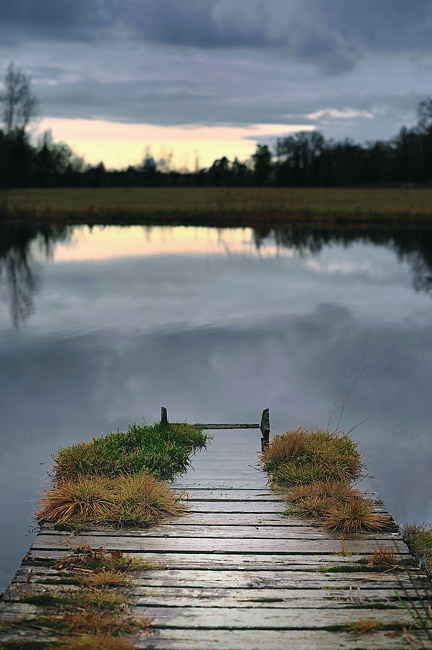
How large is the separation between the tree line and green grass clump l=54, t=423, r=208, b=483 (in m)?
83.0

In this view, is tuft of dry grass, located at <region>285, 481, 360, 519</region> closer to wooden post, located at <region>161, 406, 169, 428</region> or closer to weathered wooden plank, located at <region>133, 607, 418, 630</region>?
weathered wooden plank, located at <region>133, 607, 418, 630</region>

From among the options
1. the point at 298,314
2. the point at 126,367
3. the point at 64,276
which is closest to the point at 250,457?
the point at 126,367

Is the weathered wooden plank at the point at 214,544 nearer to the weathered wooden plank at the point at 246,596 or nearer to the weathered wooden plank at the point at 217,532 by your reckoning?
the weathered wooden plank at the point at 217,532

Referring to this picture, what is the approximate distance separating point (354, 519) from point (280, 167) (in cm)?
10370

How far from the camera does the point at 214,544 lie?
5.67 m

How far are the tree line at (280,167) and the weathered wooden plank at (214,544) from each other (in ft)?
281

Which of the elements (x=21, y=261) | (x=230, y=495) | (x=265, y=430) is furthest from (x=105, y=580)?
(x=21, y=261)

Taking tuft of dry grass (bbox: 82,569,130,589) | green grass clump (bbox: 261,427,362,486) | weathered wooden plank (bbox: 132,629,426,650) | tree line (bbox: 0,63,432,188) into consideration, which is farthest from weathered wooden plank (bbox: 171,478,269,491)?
tree line (bbox: 0,63,432,188)

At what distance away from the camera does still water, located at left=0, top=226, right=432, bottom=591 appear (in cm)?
941

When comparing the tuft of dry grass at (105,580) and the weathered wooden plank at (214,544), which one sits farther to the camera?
the weathered wooden plank at (214,544)

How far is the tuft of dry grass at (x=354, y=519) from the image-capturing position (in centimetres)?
600

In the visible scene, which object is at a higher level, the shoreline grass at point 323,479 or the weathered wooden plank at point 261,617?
the weathered wooden plank at point 261,617

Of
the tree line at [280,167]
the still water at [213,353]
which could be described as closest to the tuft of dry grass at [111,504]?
the still water at [213,353]

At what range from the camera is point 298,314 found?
66.1ft
